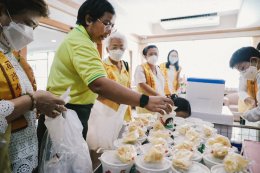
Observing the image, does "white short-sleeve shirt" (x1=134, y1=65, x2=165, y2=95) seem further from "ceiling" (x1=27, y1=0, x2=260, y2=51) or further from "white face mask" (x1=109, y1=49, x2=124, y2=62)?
"ceiling" (x1=27, y1=0, x2=260, y2=51)

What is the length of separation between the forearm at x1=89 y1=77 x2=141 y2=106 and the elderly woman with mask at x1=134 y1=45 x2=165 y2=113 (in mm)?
1565

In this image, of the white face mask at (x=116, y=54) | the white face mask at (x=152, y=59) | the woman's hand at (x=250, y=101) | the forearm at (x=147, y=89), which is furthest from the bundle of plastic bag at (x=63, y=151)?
the white face mask at (x=152, y=59)

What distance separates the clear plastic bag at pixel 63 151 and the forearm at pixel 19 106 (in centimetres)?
A: 13

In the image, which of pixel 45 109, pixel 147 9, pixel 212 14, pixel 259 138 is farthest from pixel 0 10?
→ pixel 212 14

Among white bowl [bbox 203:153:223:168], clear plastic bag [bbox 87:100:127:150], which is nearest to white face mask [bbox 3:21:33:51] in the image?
clear plastic bag [bbox 87:100:127:150]

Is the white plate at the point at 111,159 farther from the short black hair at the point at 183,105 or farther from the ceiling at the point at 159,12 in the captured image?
the ceiling at the point at 159,12

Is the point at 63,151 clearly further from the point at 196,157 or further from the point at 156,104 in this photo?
the point at 196,157

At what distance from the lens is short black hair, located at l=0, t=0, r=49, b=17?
82cm

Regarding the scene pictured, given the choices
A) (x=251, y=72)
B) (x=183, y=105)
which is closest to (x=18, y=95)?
(x=183, y=105)

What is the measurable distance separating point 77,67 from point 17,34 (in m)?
0.30

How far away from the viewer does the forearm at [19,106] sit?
2.46 feet

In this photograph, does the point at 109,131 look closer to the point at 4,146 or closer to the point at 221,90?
the point at 4,146

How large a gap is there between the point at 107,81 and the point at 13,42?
45 cm

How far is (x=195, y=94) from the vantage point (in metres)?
1.89
